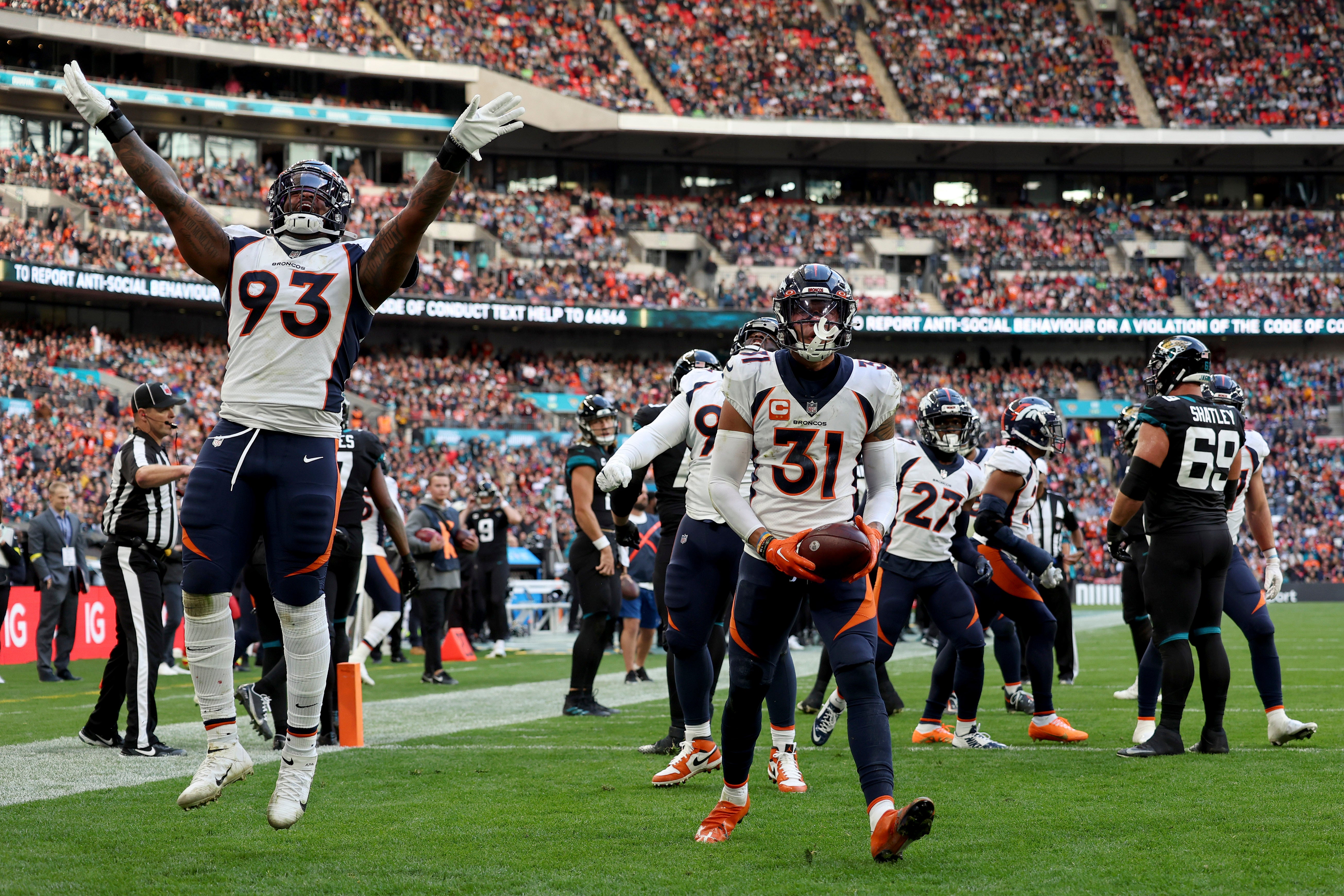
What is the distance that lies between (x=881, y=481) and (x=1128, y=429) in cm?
439

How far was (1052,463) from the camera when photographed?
124 ft

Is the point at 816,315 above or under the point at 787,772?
above

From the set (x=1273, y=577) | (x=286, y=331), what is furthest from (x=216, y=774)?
(x=1273, y=577)

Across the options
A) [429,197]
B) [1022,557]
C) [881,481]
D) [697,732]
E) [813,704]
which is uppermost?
[429,197]

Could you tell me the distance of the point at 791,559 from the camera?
15.2 feet

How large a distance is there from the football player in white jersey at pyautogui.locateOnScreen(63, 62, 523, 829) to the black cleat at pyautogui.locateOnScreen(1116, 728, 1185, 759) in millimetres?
4259

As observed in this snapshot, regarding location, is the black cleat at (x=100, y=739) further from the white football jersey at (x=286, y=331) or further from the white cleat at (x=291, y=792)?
the white football jersey at (x=286, y=331)

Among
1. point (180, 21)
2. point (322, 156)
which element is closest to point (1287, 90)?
point (322, 156)

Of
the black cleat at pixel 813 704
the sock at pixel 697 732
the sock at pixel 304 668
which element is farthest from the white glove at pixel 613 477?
the black cleat at pixel 813 704

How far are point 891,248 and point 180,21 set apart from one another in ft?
74.8

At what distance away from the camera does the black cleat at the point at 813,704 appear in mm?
9789

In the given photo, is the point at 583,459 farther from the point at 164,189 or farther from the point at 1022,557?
the point at 164,189

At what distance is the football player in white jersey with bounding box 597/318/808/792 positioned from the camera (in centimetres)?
627

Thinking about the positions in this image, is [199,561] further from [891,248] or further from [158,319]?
[891,248]
